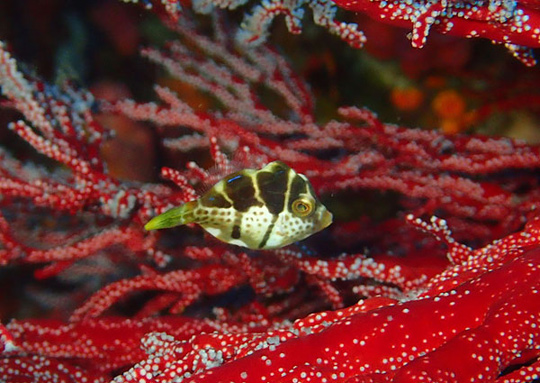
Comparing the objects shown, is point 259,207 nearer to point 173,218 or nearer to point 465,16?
point 173,218

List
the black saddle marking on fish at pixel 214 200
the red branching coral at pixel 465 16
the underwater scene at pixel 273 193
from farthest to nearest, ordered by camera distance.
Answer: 1. the black saddle marking on fish at pixel 214 200
2. the red branching coral at pixel 465 16
3. the underwater scene at pixel 273 193

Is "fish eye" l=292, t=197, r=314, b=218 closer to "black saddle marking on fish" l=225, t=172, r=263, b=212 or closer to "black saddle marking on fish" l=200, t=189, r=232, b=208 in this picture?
"black saddle marking on fish" l=225, t=172, r=263, b=212

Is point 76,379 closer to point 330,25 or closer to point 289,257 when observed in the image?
point 289,257

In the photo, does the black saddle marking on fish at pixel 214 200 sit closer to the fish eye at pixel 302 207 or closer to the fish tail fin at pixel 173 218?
the fish tail fin at pixel 173 218

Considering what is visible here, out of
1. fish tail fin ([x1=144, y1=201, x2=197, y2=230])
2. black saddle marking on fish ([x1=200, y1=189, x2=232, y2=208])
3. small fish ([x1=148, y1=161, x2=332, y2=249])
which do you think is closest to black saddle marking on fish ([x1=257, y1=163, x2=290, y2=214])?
small fish ([x1=148, y1=161, x2=332, y2=249])

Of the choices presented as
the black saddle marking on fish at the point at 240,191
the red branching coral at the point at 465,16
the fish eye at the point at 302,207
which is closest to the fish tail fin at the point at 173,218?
the black saddle marking on fish at the point at 240,191

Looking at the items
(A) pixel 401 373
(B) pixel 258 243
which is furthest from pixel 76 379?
(A) pixel 401 373
